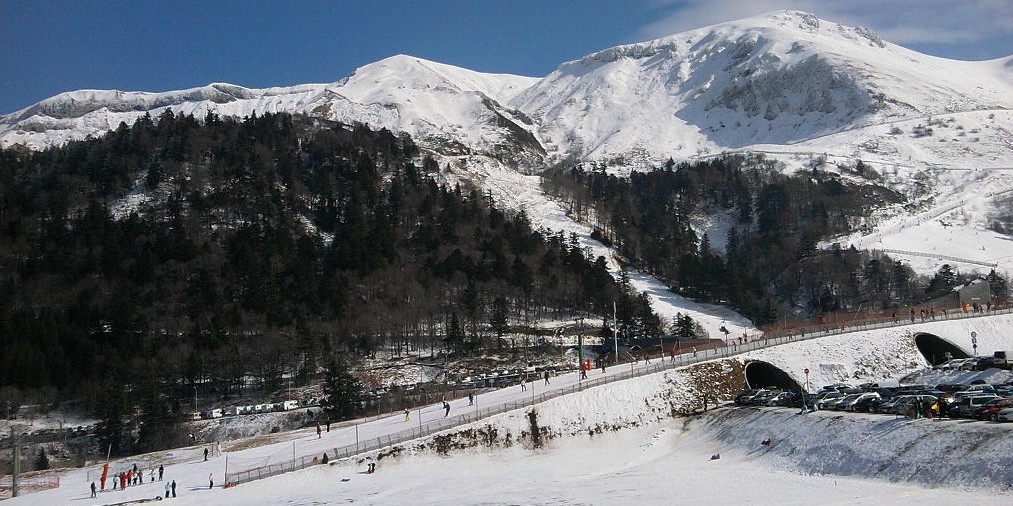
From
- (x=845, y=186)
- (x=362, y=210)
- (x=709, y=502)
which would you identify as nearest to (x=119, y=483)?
(x=709, y=502)

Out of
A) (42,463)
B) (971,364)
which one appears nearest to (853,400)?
(971,364)

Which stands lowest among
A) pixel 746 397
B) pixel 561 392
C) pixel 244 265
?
pixel 746 397

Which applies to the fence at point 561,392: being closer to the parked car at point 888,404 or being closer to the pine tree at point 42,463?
the parked car at point 888,404

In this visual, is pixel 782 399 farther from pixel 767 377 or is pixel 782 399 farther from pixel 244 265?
pixel 244 265

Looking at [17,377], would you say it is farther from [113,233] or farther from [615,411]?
[615,411]

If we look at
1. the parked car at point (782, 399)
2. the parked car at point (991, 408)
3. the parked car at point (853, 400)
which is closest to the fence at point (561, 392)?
the parked car at point (782, 399)

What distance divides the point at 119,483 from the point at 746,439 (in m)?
36.1

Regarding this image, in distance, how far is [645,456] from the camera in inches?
1902

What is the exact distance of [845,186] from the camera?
169500 mm

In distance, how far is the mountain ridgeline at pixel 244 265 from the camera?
8894 cm

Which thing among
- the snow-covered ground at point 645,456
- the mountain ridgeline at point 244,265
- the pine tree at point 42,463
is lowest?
the pine tree at point 42,463

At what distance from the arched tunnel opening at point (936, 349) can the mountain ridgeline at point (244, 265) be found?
112ft

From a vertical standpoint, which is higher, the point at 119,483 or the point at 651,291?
the point at 651,291

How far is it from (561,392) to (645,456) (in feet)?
27.2
